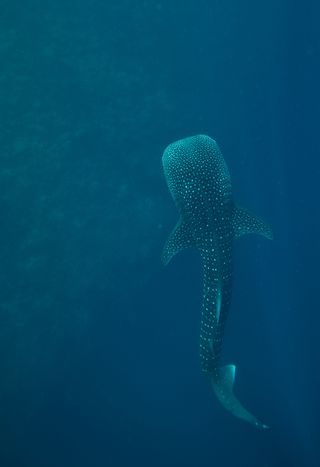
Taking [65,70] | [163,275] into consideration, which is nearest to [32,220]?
[163,275]

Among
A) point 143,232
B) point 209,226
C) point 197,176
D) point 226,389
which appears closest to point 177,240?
point 209,226

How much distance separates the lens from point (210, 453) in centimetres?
1234

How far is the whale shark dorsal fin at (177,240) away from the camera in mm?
6762

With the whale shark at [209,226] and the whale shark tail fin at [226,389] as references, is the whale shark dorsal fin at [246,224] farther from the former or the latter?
the whale shark tail fin at [226,389]

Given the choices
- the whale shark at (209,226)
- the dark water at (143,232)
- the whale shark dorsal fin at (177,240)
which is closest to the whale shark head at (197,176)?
the whale shark at (209,226)

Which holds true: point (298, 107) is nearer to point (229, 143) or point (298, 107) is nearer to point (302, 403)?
point (229, 143)

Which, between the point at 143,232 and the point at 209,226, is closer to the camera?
the point at 209,226

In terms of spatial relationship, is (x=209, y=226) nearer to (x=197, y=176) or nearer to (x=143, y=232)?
(x=197, y=176)

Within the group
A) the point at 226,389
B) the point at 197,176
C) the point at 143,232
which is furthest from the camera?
the point at 143,232

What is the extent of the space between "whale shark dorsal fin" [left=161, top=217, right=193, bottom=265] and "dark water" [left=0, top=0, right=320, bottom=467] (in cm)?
524

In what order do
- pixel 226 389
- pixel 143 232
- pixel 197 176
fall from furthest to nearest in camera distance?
1. pixel 143 232
2. pixel 197 176
3. pixel 226 389

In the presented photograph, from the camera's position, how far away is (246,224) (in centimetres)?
683

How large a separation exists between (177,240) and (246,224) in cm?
109

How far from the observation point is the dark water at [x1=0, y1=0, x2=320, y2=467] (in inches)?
465
